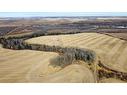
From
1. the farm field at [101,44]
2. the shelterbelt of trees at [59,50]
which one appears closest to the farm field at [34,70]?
the shelterbelt of trees at [59,50]

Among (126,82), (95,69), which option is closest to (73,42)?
(95,69)

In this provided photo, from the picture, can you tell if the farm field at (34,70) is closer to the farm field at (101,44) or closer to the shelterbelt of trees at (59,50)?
the shelterbelt of trees at (59,50)

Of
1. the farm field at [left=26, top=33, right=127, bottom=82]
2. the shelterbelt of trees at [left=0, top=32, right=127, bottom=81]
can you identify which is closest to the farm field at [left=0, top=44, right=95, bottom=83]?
the shelterbelt of trees at [left=0, top=32, right=127, bottom=81]

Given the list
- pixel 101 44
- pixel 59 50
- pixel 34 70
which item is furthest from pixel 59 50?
pixel 101 44
